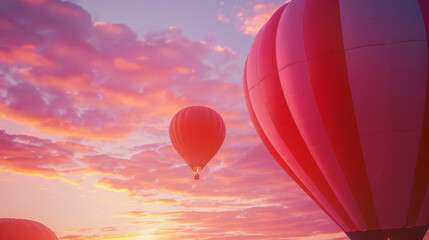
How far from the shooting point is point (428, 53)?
472 inches

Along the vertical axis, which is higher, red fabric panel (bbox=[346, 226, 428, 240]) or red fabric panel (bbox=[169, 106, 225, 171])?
red fabric panel (bbox=[169, 106, 225, 171])

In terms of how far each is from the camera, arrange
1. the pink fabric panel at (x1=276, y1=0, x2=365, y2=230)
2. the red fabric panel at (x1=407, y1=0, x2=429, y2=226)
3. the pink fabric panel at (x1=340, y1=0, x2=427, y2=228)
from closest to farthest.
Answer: the pink fabric panel at (x1=340, y1=0, x2=427, y2=228) < the red fabric panel at (x1=407, y1=0, x2=429, y2=226) < the pink fabric panel at (x1=276, y1=0, x2=365, y2=230)

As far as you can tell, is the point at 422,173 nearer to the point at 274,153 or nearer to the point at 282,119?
the point at 282,119

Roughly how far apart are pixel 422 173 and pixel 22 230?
99.1 feet

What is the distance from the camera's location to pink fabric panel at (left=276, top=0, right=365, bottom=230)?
13.1m

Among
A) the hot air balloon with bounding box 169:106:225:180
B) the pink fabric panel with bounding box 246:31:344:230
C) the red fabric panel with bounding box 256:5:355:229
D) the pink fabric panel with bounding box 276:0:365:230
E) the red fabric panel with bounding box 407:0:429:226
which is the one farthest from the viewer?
the hot air balloon with bounding box 169:106:225:180

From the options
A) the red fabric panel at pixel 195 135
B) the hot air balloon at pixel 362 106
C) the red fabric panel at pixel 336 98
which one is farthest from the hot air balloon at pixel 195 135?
the red fabric panel at pixel 336 98

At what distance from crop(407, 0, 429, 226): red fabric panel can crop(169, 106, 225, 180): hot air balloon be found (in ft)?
46.2

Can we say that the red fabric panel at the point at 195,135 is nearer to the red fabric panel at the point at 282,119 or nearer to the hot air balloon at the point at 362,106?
the red fabric panel at the point at 282,119

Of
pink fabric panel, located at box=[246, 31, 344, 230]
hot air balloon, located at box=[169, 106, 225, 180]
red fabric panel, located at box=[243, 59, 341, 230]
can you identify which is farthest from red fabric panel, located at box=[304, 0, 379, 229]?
hot air balloon, located at box=[169, 106, 225, 180]

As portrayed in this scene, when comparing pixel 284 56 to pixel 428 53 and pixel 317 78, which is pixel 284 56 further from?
pixel 428 53

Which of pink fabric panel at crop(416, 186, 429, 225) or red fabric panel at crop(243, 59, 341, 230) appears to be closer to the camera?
pink fabric panel at crop(416, 186, 429, 225)

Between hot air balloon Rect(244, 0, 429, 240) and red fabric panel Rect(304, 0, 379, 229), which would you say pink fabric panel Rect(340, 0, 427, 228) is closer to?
hot air balloon Rect(244, 0, 429, 240)

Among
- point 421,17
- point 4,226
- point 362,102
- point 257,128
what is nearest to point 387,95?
point 362,102
